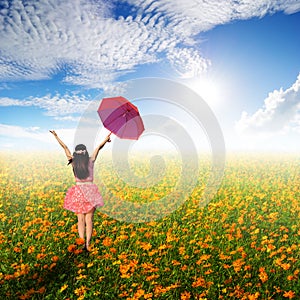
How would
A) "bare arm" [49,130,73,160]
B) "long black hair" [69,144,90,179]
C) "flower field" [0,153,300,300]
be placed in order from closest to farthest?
1. "flower field" [0,153,300,300]
2. "long black hair" [69,144,90,179]
3. "bare arm" [49,130,73,160]

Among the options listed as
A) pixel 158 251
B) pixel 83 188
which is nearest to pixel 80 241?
pixel 83 188

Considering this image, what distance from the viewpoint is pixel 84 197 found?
21.7 ft

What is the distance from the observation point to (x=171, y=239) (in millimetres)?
6926

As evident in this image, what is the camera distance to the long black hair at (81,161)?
257 inches

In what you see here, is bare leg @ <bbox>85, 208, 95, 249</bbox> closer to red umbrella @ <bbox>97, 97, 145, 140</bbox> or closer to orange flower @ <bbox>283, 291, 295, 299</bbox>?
red umbrella @ <bbox>97, 97, 145, 140</bbox>

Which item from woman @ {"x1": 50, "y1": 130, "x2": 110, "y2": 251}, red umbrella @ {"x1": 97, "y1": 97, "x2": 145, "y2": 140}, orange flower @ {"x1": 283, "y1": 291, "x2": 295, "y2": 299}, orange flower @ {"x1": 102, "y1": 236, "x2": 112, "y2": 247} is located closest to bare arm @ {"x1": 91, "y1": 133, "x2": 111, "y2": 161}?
woman @ {"x1": 50, "y1": 130, "x2": 110, "y2": 251}

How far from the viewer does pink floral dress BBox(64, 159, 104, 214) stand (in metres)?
6.64

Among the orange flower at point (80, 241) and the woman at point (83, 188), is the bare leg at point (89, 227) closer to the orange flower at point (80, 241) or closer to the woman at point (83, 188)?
the woman at point (83, 188)

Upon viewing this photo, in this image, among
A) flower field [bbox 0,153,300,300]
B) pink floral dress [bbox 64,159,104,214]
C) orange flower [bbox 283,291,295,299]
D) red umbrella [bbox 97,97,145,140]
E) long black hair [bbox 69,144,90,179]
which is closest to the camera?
orange flower [bbox 283,291,295,299]

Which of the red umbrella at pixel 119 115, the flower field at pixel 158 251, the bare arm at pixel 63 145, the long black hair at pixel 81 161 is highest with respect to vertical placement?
the red umbrella at pixel 119 115

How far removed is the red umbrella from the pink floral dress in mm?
1084

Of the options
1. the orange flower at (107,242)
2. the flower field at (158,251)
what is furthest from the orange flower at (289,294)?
the orange flower at (107,242)

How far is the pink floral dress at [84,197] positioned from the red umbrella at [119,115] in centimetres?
108

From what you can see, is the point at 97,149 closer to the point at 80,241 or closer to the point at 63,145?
the point at 63,145
